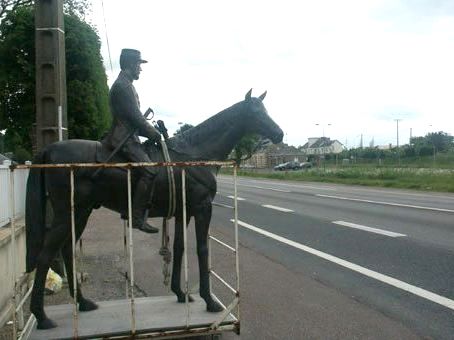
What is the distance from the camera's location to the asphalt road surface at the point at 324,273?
18.1ft

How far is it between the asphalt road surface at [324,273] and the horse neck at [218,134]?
5.36ft

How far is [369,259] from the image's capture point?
898 cm

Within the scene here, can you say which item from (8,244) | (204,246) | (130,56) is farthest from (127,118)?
(8,244)

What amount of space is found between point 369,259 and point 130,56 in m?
5.61

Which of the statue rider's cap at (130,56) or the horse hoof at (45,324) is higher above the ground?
the statue rider's cap at (130,56)

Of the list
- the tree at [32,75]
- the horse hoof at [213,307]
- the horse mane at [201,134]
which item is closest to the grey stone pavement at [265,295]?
the horse hoof at [213,307]

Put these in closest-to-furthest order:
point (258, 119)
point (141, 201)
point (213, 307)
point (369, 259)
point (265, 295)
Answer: point (141, 201) < point (213, 307) < point (258, 119) < point (265, 295) < point (369, 259)

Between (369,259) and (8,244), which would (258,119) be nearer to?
(8,244)

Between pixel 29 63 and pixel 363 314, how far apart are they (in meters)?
18.3

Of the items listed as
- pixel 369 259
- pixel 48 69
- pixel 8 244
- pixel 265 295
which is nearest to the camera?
pixel 8 244

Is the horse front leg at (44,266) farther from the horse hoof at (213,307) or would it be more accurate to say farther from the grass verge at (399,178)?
the grass verge at (399,178)

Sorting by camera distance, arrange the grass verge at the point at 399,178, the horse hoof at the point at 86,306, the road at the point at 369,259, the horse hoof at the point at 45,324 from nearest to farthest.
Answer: the horse hoof at the point at 45,324, the horse hoof at the point at 86,306, the road at the point at 369,259, the grass verge at the point at 399,178

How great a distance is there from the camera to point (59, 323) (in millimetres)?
4992

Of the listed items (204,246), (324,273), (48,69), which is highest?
(48,69)
